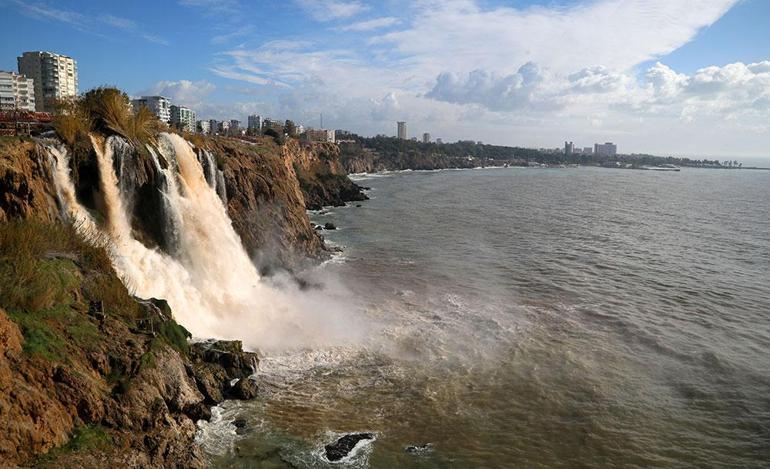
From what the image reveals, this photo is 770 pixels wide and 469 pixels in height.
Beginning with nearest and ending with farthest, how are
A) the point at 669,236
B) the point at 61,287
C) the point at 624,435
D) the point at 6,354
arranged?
the point at 6,354 → the point at 61,287 → the point at 624,435 → the point at 669,236

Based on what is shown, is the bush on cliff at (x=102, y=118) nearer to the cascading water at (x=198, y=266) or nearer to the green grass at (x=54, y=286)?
the cascading water at (x=198, y=266)

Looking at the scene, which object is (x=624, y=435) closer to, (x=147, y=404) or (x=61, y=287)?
(x=147, y=404)

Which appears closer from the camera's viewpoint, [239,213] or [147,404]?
[147,404]

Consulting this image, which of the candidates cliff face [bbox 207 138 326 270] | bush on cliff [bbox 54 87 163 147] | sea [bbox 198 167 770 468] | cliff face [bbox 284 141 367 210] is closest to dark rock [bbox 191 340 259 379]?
sea [bbox 198 167 770 468]

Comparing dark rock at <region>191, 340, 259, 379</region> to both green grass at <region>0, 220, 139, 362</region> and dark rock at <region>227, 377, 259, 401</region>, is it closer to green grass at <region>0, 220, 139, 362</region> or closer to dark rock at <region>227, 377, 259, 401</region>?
dark rock at <region>227, 377, 259, 401</region>

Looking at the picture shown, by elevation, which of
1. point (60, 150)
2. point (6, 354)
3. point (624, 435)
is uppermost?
point (60, 150)

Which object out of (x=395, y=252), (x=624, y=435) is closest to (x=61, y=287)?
(x=624, y=435)

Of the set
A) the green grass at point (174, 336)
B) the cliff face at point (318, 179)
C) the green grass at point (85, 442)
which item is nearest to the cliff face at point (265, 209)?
the green grass at point (174, 336)
